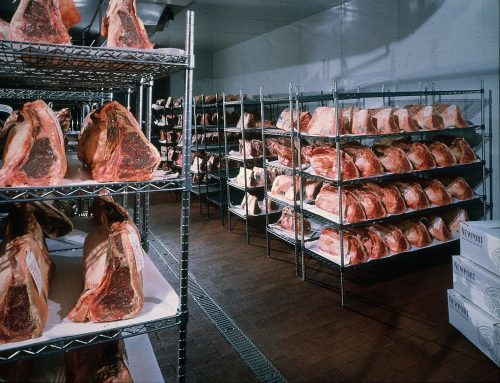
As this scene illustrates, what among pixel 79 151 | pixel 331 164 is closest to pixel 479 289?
pixel 331 164

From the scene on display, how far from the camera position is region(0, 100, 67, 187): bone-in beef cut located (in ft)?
4.21

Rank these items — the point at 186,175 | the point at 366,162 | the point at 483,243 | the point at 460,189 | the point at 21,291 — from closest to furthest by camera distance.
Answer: the point at 21,291 < the point at 186,175 < the point at 483,243 < the point at 366,162 < the point at 460,189

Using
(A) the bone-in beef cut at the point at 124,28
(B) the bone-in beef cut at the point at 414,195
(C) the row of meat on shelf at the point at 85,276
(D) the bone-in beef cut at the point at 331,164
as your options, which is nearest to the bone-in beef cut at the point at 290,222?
(D) the bone-in beef cut at the point at 331,164

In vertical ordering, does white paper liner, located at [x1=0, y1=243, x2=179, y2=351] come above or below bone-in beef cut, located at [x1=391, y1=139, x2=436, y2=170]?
below

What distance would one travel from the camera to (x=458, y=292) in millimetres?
2893

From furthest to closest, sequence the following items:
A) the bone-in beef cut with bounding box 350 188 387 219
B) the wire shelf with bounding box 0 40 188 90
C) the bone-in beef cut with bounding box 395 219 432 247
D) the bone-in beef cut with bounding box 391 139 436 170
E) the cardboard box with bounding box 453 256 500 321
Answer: the bone-in beef cut with bounding box 391 139 436 170 < the bone-in beef cut with bounding box 395 219 432 247 < the bone-in beef cut with bounding box 350 188 387 219 < the cardboard box with bounding box 453 256 500 321 < the wire shelf with bounding box 0 40 188 90

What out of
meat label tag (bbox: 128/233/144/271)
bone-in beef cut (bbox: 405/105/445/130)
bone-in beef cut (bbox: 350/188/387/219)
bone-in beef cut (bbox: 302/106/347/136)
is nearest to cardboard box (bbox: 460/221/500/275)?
bone-in beef cut (bbox: 350/188/387/219)

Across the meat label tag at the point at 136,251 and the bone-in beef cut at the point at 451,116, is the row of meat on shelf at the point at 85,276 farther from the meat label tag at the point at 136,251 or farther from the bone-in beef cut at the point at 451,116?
the bone-in beef cut at the point at 451,116

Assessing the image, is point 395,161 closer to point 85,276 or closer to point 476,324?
point 476,324

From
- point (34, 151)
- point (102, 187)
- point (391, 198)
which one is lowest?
point (391, 198)

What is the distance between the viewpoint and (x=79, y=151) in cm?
160

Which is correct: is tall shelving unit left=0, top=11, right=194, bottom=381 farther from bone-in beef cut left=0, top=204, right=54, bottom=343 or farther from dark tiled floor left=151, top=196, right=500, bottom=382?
dark tiled floor left=151, top=196, right=500, bottom=382

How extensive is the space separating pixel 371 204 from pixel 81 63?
299cm

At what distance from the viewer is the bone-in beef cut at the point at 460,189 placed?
4426 mm
